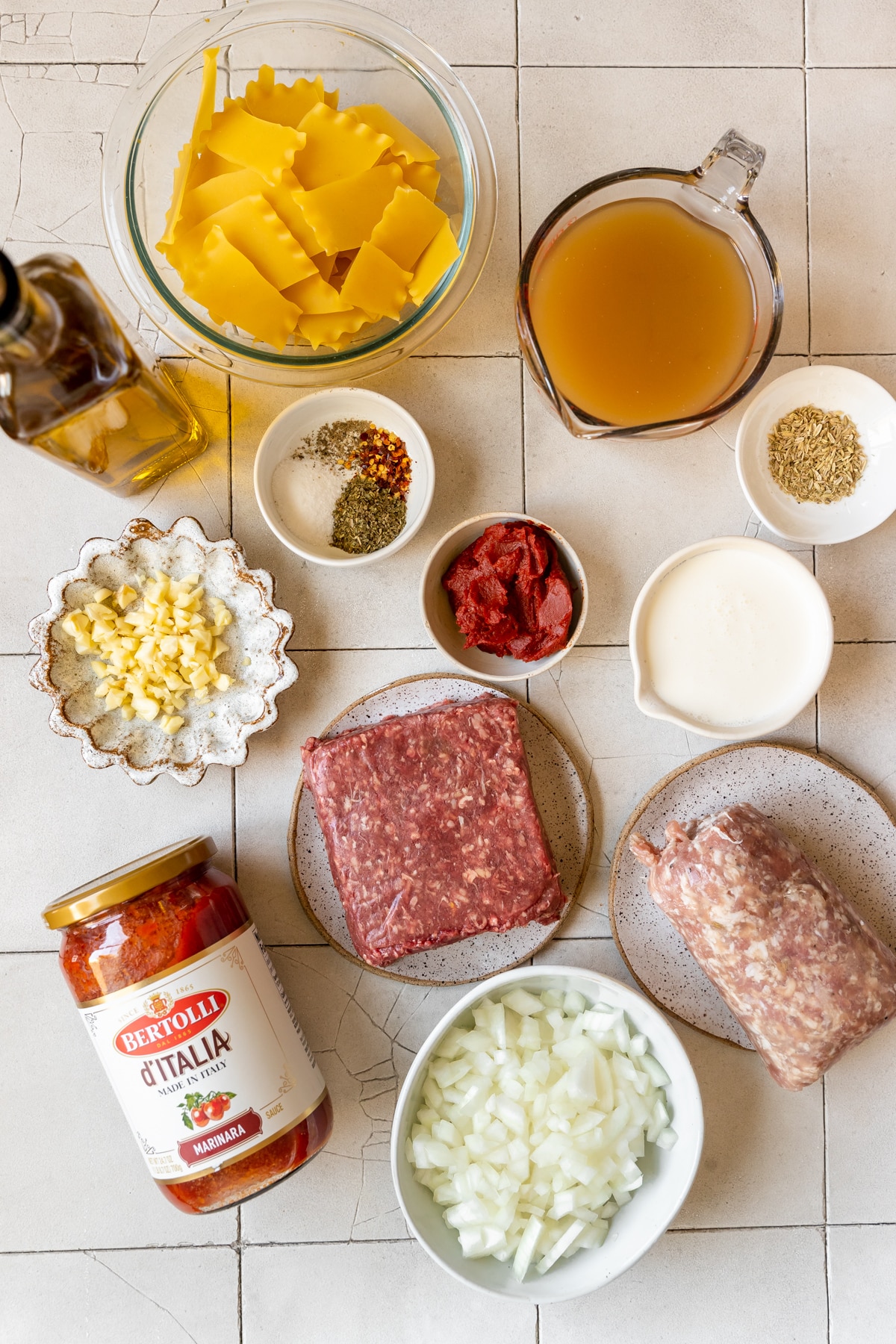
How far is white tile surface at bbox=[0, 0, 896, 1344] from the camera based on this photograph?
1485 mm

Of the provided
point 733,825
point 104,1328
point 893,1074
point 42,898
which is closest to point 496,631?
point 733,825

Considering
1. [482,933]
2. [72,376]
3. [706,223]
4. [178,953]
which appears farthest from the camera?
[482,933]

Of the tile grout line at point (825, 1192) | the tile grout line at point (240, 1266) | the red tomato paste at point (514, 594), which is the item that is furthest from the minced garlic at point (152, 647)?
the tile grout line at point (825, 1192)

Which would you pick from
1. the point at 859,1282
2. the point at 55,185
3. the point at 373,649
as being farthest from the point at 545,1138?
the point at 55,185

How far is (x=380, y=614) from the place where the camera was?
4.92 feet

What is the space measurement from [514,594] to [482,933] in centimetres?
56

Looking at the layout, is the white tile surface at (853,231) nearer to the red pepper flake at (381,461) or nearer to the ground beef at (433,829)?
the red pepper flake at (381,461)

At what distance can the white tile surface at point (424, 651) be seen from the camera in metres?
1.49

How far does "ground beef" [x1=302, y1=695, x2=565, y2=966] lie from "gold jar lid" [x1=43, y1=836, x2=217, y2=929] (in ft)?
0.74

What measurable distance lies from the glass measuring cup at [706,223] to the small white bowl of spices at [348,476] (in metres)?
0.24

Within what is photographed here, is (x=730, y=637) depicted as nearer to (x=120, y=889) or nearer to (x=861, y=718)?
(x=861, y=718)

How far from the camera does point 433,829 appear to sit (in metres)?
1.39

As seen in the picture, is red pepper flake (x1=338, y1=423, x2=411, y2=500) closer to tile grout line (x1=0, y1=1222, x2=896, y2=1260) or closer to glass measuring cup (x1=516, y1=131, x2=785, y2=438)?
glass measuring cup (x1=516, y1=131, x2=785, y2=438)

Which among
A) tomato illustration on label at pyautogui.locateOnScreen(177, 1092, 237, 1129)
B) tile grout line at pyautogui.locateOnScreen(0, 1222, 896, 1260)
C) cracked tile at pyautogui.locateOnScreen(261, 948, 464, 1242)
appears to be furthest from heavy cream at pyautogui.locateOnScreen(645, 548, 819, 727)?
tile grout line at pyautogui.locateOnScreen(0, 1222, 896, 1260)
